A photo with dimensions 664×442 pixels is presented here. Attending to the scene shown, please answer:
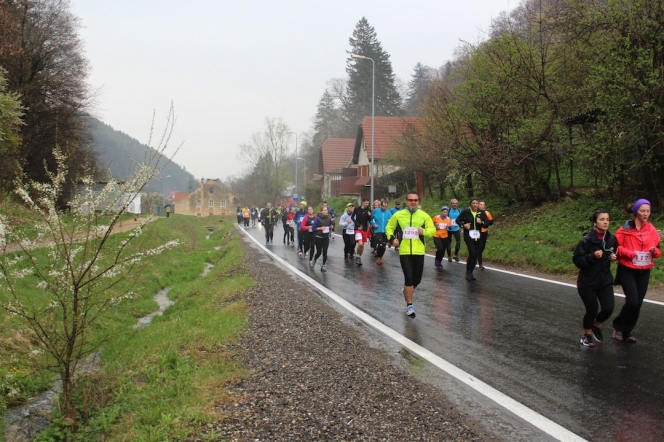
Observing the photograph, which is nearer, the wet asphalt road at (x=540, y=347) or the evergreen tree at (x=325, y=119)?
the wet asphalt road at (x=540, y=347)

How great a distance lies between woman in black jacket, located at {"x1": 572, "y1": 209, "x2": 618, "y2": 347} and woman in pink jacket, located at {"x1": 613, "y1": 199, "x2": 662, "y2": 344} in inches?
6.8

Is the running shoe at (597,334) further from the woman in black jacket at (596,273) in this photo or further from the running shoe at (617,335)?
the running shoe at (617,335)

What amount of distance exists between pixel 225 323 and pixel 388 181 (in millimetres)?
33006

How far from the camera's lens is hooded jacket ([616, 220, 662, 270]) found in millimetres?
6273

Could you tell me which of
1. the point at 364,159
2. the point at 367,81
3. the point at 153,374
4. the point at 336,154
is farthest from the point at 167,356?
the point at 367,81

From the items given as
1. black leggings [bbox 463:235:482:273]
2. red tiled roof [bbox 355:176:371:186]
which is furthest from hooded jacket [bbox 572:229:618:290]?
red tiled roof [bbox 355:176:371:186]

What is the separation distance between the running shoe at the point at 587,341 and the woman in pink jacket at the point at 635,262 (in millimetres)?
485

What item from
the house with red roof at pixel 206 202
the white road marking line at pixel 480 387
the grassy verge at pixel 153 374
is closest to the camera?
the white road marking line at pixel 480 387

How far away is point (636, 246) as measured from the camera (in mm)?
6316

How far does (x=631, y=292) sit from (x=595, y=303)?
0.46 metres

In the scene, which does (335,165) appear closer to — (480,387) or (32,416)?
(32,416)

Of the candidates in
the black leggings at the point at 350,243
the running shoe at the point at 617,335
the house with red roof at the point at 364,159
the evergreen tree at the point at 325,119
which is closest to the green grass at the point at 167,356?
the black leggings at the point at 350,243

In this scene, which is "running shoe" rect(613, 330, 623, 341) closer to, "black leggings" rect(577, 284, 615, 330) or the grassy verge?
"black leggings" rect(577, 284, 615, 330)

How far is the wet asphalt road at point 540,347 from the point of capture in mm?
4281
